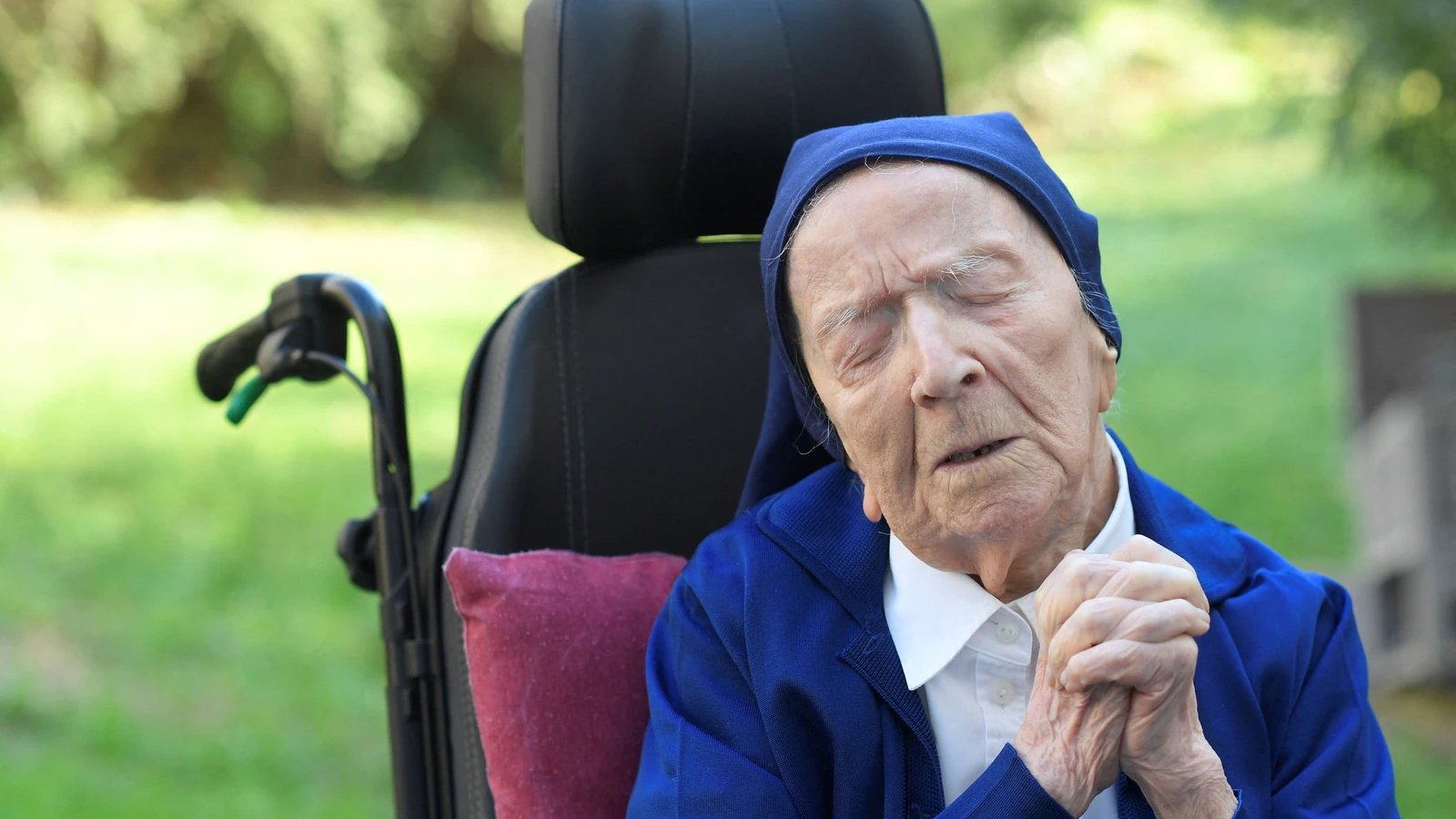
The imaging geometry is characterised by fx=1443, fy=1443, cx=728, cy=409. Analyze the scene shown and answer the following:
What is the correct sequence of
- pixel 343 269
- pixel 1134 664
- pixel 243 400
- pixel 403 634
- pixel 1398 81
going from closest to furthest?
pixel 1134 664
pixel 403 634
pixel 243 400
pixel 1398 81
pixel 343 269

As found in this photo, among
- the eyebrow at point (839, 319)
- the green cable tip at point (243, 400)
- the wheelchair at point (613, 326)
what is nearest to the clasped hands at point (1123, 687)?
the eyebrow at point (839, 319)

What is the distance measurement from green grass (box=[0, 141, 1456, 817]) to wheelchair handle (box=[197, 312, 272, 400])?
2.00m

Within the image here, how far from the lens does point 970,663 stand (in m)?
1.63

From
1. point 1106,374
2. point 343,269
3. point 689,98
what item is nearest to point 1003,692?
point 1106,374

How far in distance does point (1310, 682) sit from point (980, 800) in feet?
1.45

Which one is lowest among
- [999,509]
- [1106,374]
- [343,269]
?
[999,509]

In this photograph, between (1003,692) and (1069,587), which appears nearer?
(1069,587)

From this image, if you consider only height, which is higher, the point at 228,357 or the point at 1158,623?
the point at 228,357

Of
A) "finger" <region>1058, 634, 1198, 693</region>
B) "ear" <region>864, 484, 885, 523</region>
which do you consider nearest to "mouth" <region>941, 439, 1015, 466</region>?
"ear" <region>864, 484, 885, 523</region>

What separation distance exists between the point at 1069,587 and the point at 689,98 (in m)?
0.93

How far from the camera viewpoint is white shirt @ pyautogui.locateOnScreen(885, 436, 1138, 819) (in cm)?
161

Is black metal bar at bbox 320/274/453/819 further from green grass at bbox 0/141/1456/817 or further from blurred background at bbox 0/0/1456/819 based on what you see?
green grass at bbox 0/141/1456/817

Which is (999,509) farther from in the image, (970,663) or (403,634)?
(403,634)

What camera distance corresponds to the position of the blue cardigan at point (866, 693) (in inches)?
61.8
